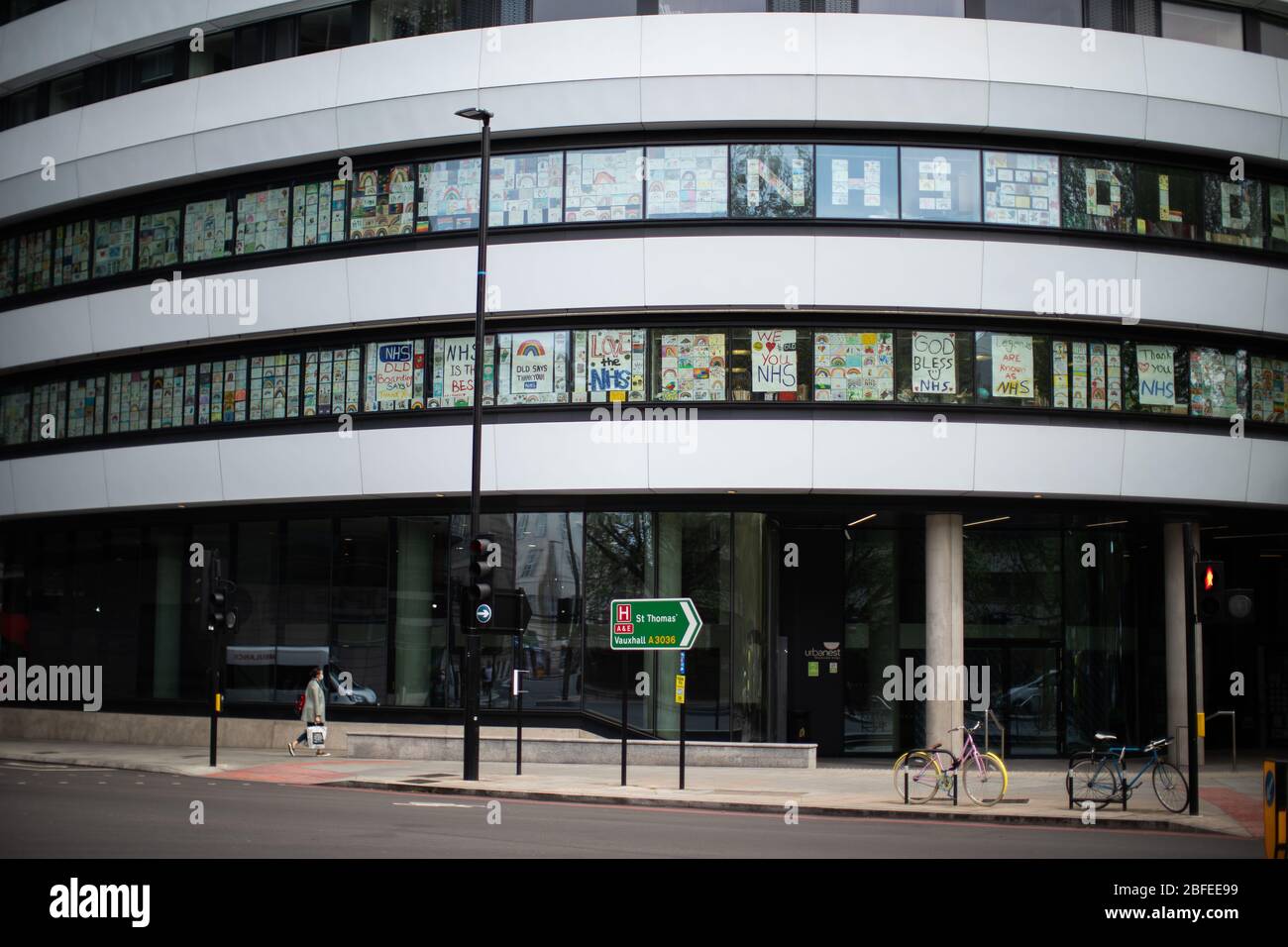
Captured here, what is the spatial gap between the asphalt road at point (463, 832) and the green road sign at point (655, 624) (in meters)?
3.00

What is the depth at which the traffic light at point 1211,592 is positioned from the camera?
18734mm

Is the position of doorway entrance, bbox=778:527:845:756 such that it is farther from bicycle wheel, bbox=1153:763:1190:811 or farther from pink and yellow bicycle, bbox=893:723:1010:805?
bicycle wheel, bbox=1153:763:1190:811

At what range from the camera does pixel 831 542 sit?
99.9 ft

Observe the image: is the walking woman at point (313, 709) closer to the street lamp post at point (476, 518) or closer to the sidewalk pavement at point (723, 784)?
the sidewalk pavement at point (723, 784)

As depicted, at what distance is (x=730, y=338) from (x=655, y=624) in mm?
7706

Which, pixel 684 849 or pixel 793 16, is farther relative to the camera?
pixel 793 16

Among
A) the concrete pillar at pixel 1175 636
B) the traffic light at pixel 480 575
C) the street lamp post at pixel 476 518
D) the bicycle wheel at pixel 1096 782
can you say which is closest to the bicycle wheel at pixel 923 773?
the bicycle wheel at pixel 1096 782

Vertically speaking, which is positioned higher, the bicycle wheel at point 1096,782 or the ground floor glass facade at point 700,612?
the ground floor glass facade at point 700,612

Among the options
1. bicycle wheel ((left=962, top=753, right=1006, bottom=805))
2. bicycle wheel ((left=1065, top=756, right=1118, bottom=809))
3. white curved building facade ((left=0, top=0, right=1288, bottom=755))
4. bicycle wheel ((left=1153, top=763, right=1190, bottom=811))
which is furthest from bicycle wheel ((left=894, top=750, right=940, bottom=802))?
white curved building facade ((left=0, top=0, right=1288, bottom=755))

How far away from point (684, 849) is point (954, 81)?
18092 millimetres

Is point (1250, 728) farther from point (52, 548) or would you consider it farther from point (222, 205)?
point (52, 548)

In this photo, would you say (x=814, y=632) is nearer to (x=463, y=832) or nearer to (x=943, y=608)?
(x=943, y=608)

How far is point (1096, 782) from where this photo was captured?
18703 mm

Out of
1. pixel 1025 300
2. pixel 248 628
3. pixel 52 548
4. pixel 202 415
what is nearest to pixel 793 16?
pixel 1025 300
